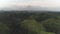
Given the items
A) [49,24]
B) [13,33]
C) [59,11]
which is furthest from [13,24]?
[59,11]

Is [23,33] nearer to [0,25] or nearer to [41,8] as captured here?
[0,25]

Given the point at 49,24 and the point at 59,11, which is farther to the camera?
the point at 59,11

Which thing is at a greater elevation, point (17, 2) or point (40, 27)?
point (17, 2)

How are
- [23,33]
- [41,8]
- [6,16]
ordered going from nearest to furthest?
[23,33], [6,16], [41,8]

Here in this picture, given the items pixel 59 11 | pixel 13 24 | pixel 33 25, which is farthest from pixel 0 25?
pixel 59 11

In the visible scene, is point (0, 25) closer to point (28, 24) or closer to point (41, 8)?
point (28, 24)

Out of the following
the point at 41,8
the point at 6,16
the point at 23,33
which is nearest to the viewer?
the point at 23,33
